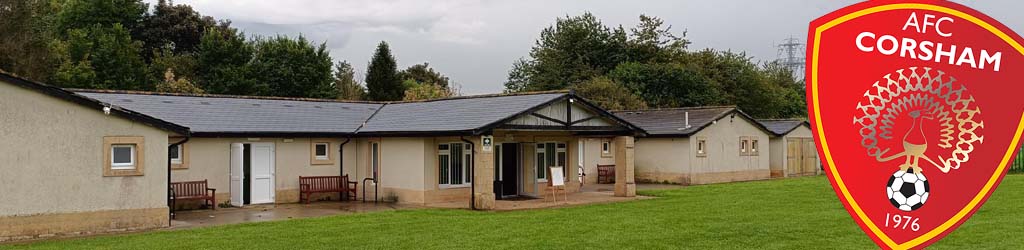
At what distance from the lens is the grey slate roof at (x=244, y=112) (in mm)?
20234

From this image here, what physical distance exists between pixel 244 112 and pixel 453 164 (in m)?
5.69

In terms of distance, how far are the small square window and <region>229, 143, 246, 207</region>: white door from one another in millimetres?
2247

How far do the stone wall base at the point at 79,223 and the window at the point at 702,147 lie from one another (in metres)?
19.3

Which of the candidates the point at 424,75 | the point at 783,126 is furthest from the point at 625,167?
the point at 424,75

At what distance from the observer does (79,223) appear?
1452cm

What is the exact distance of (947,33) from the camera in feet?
12.4

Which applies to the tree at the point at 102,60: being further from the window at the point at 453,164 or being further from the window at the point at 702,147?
the window at the point at 702,147

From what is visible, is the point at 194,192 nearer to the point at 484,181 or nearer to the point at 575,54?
the point at 484,181

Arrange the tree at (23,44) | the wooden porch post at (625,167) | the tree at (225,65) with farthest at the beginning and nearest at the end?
the tree at (225,65) → the tree at (23,44) → the wooden porch post at (625,167)

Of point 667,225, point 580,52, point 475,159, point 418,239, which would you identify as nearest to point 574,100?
point 475,159

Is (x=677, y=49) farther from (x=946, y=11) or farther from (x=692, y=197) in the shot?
(x=946, y=11)

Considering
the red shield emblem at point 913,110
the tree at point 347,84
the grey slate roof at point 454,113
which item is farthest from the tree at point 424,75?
the red shield emblem at point 913,110

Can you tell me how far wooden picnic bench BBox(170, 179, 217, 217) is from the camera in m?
19.4

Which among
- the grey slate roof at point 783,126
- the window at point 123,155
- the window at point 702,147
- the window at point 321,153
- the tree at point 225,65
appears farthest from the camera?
the tree at point 225,65
